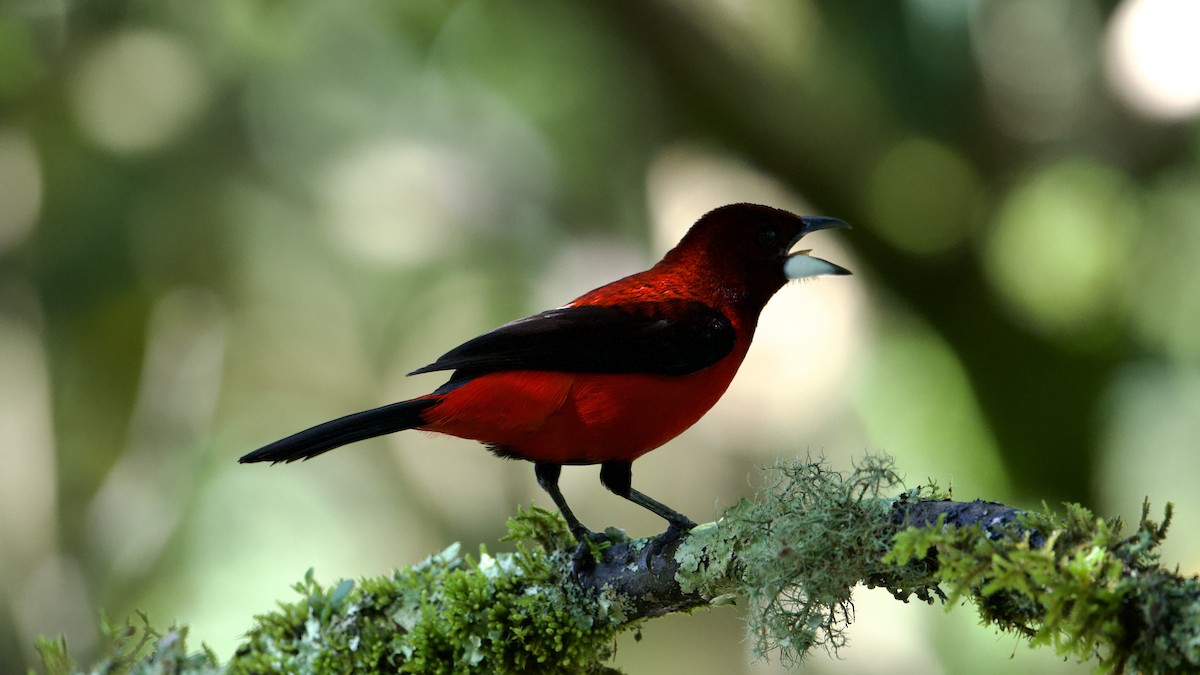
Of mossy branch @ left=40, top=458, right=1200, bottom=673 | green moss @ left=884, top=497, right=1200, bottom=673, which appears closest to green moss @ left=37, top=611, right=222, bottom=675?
mossy branch @ left=40, top=458, right=1200, bottom=673

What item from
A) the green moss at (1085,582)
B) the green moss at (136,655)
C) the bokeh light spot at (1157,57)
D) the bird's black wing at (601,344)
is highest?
the bokeh light spot at (1157,57)

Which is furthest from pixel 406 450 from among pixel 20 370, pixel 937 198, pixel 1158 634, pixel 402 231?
pixel 1158 634

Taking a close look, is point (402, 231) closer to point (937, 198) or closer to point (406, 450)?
point (406, 450)

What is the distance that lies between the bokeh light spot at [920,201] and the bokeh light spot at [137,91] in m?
4.95

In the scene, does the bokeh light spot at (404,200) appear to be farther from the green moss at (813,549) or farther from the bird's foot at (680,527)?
the green moss at (813,549)

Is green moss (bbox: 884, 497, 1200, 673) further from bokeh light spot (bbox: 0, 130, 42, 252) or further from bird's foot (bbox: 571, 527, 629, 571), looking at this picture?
bokeh light spot (bbox: 0, 130, 42, 252)

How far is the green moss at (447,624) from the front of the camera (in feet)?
8.83

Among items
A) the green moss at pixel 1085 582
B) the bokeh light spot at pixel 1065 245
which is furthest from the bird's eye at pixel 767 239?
the bokeh light spot at pixel 1065 245

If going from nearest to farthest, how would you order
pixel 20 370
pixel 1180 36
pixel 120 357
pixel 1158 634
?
pixel 1158 634, pixel 1180 36, pixel 20 370, pixel 120 357

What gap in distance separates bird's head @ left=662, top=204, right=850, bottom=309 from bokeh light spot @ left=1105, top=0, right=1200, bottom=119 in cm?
321

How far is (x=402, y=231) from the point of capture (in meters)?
7.78

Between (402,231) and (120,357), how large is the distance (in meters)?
2.21

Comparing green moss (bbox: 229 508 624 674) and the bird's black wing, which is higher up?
the bird's black wing

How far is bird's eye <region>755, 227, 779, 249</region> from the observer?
3.80 m
